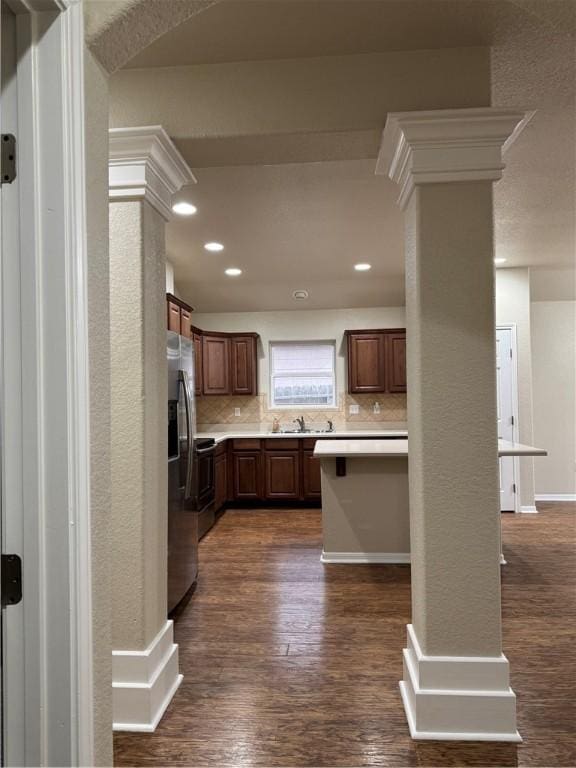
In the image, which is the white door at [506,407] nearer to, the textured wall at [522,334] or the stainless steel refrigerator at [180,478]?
the textured wall at [522,334]

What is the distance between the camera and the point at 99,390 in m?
1.11

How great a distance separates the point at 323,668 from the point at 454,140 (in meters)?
2.52

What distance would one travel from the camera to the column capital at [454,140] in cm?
197

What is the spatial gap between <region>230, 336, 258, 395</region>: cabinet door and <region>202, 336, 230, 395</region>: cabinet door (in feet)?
0.26

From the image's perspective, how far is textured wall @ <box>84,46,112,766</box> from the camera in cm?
106

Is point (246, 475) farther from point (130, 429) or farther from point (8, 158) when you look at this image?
point (8, 158)

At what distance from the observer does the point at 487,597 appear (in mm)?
2004

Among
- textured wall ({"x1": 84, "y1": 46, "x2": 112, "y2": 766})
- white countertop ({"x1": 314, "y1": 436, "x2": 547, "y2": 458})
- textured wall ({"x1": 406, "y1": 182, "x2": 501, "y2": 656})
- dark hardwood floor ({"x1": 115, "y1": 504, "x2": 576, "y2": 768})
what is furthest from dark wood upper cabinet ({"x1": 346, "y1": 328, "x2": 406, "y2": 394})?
textured wall ({"x1": 84, "y1": 46, "x2": 112, "y2": 766})

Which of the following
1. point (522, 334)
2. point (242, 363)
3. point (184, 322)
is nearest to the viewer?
point (184, 322)

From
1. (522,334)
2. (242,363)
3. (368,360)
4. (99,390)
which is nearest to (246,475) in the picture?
(242,363)

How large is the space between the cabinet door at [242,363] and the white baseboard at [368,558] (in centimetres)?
296

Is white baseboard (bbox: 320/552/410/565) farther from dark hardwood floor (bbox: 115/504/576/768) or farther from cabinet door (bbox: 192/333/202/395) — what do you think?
cabinet door (bbox: 192/333/202/395)

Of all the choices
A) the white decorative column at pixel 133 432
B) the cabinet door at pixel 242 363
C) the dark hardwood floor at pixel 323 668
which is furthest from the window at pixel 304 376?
the white decorative column at pixel 133 432

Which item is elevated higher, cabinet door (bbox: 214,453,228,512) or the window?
the window
